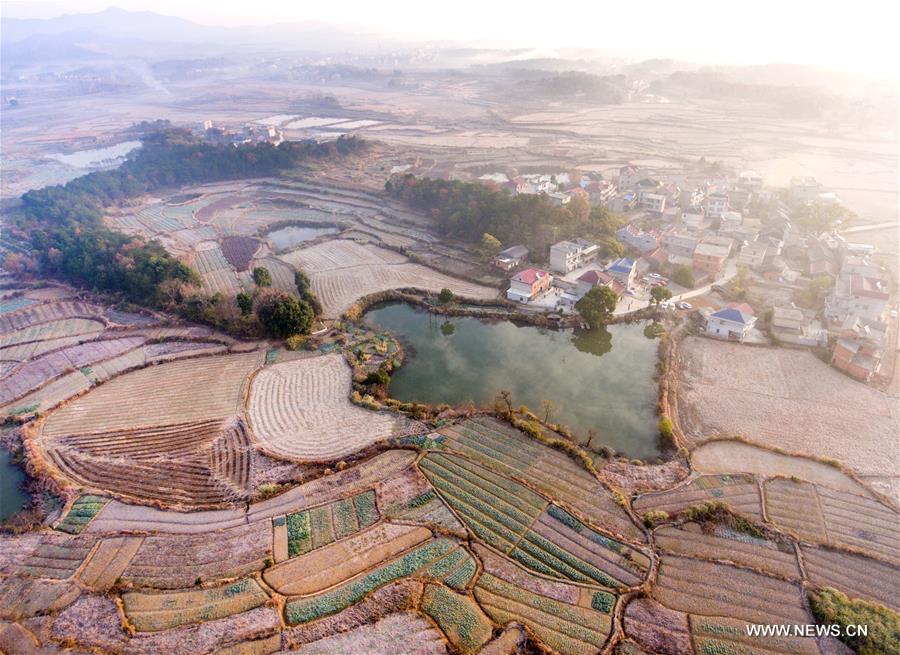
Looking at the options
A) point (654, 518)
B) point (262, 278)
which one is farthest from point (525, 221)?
point (654, 518)

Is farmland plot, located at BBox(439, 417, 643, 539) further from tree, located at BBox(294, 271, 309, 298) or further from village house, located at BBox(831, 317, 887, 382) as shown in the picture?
village house, located at BBox(831, 317, 887, 382)

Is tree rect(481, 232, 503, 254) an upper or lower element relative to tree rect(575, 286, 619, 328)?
upper

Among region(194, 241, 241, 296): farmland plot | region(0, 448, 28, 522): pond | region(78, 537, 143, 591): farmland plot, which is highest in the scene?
region(194, 241, 241, 296): farmland plot

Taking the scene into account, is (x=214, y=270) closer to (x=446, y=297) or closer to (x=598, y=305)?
(x=446, y=297)

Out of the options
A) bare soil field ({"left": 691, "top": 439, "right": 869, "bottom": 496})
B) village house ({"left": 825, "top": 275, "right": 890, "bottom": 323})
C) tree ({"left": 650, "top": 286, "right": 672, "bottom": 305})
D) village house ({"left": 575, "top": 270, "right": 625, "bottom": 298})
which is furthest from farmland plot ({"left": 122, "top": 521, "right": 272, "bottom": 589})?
village house ({"left": 825, "top": 275, "right": 890, "bottom": 323})

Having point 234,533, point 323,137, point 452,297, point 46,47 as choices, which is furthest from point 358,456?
point 46,47

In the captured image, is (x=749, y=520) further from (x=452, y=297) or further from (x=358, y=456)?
(x=452, y=297)
